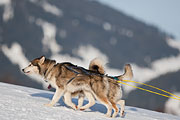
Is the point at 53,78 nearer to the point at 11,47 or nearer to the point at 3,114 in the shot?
the point at 3,114

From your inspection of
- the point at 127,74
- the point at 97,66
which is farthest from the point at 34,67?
the point at 127,74

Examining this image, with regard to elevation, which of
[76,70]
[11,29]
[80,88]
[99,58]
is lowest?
[80,88]

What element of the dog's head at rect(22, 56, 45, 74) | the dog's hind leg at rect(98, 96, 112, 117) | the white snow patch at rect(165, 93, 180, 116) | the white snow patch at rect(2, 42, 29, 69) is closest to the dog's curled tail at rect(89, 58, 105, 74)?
the dog's hind leg at rect(98, 96, 112, 117)

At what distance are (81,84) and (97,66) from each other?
25.1 inches

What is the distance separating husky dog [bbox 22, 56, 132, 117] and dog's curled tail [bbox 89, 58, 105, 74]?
0.16m

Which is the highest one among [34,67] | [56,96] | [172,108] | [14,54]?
[14,54]

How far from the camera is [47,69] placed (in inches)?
241

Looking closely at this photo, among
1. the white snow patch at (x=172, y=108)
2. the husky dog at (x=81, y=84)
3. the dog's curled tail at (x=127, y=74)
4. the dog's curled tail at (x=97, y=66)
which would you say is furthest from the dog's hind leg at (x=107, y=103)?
the white snow patch at (x=172, y=108)

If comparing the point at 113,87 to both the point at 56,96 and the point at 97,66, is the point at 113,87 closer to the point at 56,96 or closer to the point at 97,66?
the point at 97,66

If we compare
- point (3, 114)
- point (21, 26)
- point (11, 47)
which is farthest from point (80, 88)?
point (21, 26)

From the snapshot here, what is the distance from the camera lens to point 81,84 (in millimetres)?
5738

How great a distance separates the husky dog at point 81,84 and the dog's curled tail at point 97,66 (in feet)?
0.53

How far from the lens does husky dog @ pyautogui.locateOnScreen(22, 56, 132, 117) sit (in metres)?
5.66

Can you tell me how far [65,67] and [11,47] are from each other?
40.4m
